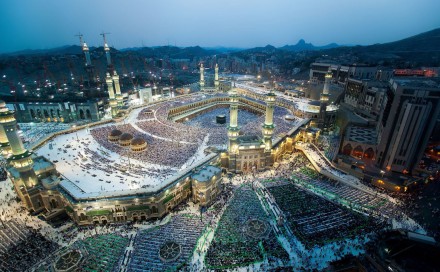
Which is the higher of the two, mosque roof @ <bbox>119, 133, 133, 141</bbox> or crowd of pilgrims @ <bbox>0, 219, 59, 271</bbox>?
mosque roof @ <bbox>119, 133, 133, 141</bbox>

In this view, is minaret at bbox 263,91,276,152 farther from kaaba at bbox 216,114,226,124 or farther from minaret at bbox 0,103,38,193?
minaret at bbox 0,103,38,193

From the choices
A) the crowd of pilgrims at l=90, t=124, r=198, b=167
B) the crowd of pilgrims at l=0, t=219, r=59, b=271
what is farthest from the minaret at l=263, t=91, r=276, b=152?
the crowd of pilgrims at l=0, t=219, r=59, b=271

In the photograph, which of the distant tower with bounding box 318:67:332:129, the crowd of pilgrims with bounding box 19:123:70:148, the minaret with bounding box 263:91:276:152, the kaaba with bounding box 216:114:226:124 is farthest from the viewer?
the kaaba with bounding box 216:114:226:124

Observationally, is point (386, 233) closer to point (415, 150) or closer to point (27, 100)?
point (415, 150)

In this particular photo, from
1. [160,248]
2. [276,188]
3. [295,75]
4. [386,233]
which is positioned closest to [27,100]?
[160,248]

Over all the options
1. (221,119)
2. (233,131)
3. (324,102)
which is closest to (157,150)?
(233,131)

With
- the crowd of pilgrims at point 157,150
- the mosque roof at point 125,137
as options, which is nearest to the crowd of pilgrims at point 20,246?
the crowd of pilgrims at point 157,150

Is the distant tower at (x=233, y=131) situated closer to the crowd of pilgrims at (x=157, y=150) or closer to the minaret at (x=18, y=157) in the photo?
the crowd of pilgrims at (x=157, y=150)

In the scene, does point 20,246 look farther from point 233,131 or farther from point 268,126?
point 268,126
